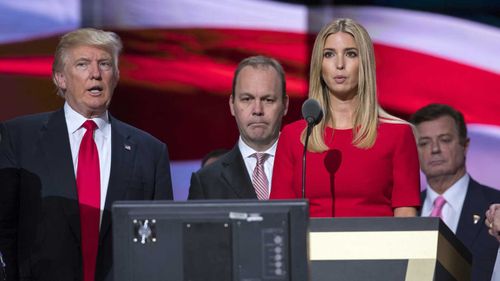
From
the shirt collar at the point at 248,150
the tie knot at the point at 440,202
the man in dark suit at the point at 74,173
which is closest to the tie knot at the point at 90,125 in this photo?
the man in dark suit at the point at 74,173

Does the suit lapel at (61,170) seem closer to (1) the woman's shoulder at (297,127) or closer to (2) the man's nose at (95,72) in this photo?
(2) the man's nose at (95,72)

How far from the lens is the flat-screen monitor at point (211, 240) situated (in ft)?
9.86

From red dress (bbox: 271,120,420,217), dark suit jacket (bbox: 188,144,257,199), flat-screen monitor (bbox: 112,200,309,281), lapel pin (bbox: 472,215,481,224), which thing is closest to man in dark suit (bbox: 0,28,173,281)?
dark suit jacket (bbox: 188,144,257,199)

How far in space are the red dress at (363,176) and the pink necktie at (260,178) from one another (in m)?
0.73

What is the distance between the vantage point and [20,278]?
413 cm

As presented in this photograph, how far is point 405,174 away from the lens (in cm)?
371

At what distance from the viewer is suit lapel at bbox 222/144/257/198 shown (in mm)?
4480

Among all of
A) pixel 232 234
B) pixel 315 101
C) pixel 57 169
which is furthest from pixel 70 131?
pixel 232 234

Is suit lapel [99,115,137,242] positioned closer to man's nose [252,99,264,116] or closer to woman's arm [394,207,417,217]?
man's nose [252,99,264,116]

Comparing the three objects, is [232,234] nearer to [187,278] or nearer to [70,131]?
[187,278]

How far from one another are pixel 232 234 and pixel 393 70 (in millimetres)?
3458

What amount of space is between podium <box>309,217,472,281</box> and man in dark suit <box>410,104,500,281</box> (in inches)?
95.1

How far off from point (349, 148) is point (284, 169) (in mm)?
229

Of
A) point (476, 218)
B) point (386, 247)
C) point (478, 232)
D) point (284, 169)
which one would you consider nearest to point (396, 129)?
point (284, 169)
